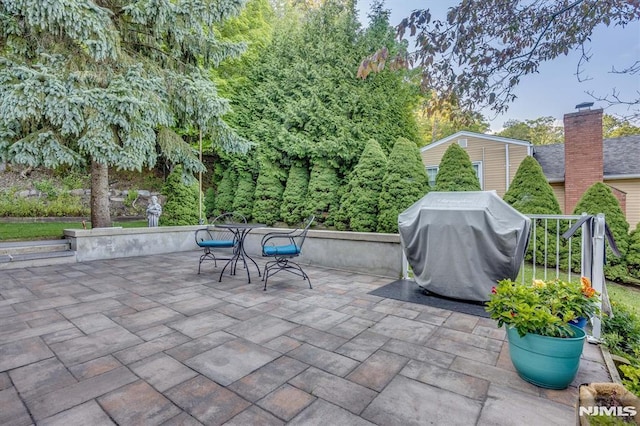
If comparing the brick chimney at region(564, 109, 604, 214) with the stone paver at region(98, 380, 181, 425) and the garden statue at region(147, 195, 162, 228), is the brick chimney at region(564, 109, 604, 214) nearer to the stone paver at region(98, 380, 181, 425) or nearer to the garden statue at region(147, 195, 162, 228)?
the stone paver at region(98, 380, 181, 425)

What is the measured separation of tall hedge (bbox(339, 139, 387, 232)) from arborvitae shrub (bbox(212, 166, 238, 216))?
4.78 metres

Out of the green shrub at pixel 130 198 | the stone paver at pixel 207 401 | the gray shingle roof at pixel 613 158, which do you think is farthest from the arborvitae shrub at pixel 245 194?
the gray shingle roof at pixel 613 158

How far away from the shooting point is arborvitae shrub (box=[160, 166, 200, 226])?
24.3ft

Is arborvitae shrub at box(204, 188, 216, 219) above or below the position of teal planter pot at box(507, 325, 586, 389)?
above

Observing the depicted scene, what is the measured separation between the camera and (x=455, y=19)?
6.36ft

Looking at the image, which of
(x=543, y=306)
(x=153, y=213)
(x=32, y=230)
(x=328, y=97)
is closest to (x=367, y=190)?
(x=328, y=97)

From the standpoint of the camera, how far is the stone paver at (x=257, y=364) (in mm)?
1503

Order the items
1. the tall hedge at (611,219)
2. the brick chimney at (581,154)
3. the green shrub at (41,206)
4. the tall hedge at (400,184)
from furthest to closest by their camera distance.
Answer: the brick chimney at (581,154), the green shrub at (41,206), the tall hedge at (400,184), the tall hedge at (611,219)

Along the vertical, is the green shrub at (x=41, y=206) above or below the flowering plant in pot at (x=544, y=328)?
above

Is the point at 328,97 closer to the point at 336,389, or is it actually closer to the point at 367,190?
the point at 367,190

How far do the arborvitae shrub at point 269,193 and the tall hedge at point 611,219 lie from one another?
714 cm

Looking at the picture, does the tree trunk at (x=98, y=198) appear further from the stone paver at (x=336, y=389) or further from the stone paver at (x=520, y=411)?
the stone paver at (x=520, y=411)

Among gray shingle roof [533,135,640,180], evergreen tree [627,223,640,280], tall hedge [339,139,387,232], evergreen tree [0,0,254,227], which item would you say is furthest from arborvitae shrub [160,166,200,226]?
gray shingle roof [533,135,640,180]

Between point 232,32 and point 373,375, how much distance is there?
11.1 meters
